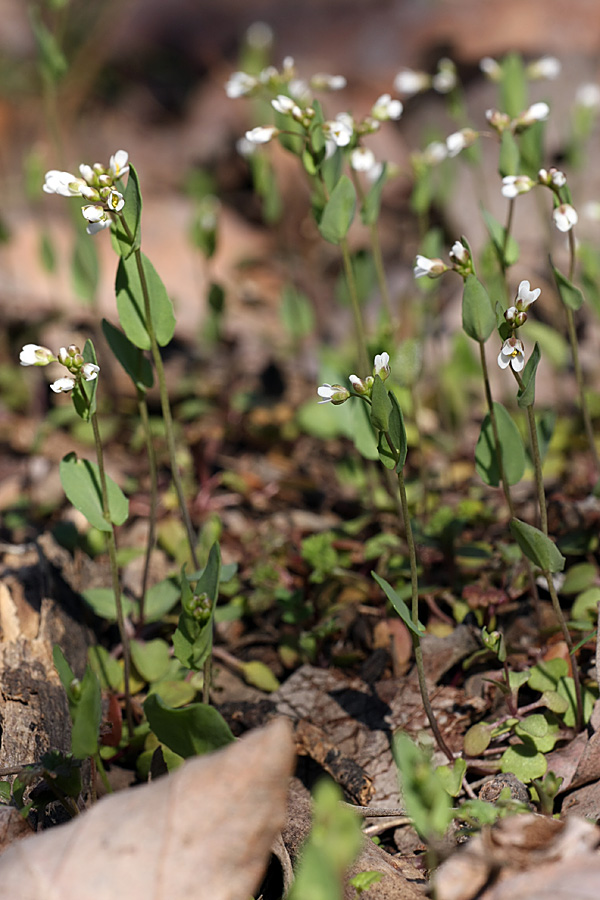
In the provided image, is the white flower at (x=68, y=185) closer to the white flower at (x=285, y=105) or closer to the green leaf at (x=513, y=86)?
the white flower at (x=285, y=105)

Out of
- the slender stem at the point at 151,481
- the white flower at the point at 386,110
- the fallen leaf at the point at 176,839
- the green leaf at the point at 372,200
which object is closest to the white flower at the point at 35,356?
the slender stem at the point at 151,481

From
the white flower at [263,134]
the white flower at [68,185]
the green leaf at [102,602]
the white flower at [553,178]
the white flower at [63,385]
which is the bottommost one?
the green leaf at [102,602]

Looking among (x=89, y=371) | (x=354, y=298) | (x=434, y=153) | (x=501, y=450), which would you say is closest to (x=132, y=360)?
(x=89, y=371)

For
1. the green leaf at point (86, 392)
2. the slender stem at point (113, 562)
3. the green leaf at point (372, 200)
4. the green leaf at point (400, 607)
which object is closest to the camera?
the green leaf at point (400, 607)

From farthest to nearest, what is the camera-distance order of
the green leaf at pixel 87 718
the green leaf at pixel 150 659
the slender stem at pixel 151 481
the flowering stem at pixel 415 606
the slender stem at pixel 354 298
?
the slender stem at pixel 354 298
the green leaf at pixel 150 659
the slender stem at pixel 151 481
the flowering stem at pixel 415 606
the green leaf at pixel 87 718

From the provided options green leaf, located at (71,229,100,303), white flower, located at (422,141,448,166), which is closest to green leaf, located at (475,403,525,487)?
white flower, located at (422,141,448,166)

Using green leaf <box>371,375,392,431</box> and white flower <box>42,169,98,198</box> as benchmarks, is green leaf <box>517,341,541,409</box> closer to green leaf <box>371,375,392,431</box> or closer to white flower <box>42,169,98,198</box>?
green leaf <box>371,375,392,431</box>

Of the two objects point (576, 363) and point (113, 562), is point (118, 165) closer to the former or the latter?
point (113, 562)

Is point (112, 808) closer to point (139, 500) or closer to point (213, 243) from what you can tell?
point (139, 500)
